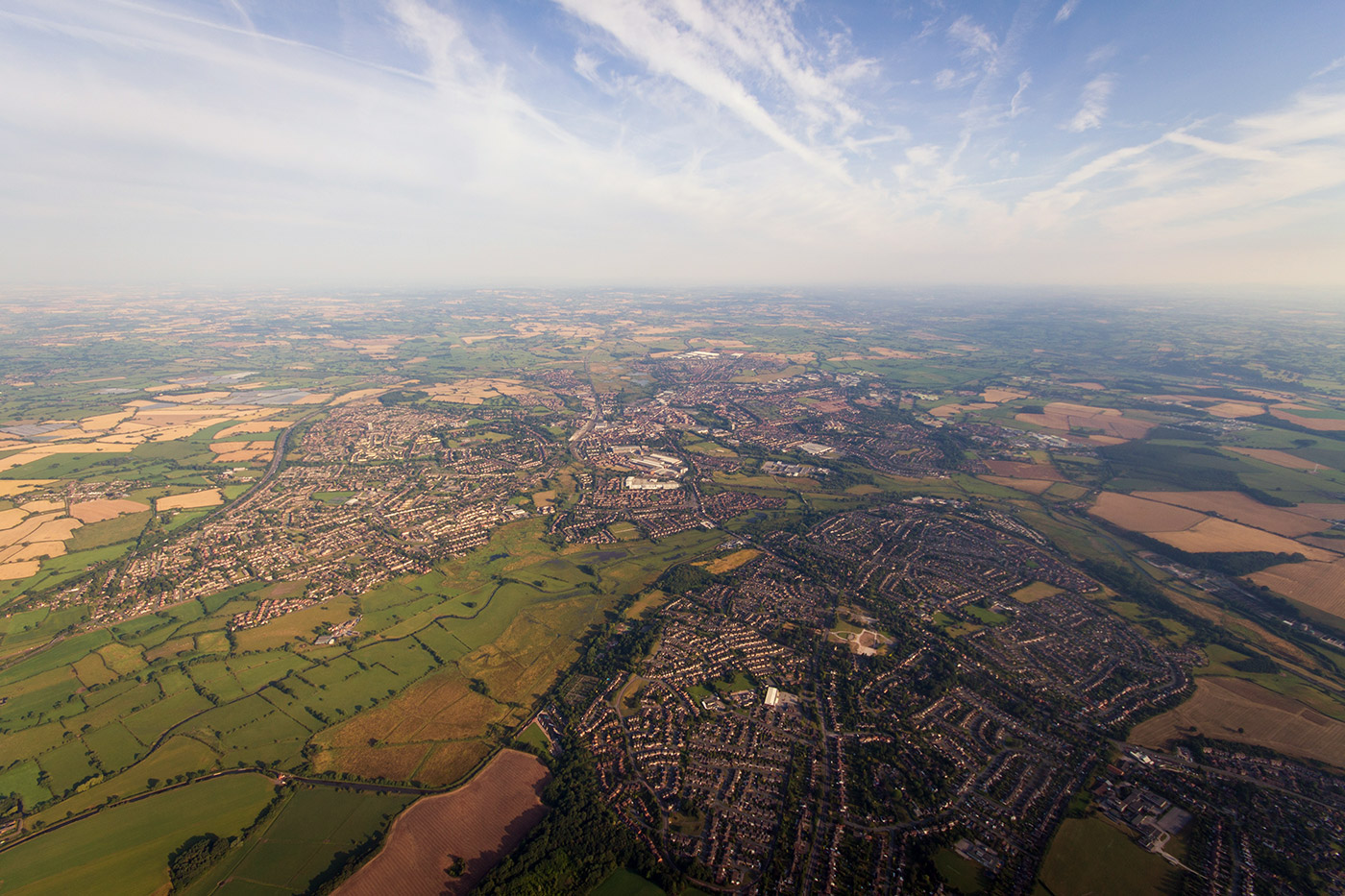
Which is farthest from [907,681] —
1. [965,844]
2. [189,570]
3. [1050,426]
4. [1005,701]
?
[1050,426]

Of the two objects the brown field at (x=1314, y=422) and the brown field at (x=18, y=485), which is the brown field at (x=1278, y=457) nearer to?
the brown field at (x=1314, y=422)

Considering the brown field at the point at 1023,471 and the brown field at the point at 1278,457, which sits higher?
the brown field at the point at 1278,457

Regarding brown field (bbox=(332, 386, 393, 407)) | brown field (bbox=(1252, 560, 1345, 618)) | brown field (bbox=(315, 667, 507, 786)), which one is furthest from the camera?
brown field (bbox=(332, 386, 393, 407))

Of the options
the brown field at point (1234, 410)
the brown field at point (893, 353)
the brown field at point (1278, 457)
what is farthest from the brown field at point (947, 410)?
the brown field at point (893, 353)

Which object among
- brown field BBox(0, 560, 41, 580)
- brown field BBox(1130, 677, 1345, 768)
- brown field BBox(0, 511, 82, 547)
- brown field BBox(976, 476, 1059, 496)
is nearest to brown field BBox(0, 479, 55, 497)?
brown field BBox(0, 511, 82, 547)

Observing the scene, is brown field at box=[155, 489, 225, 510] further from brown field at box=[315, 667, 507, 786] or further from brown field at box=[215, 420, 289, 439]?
brown field at box=[315, 667, 507, 786]

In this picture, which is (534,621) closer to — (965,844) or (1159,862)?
(965,844)
